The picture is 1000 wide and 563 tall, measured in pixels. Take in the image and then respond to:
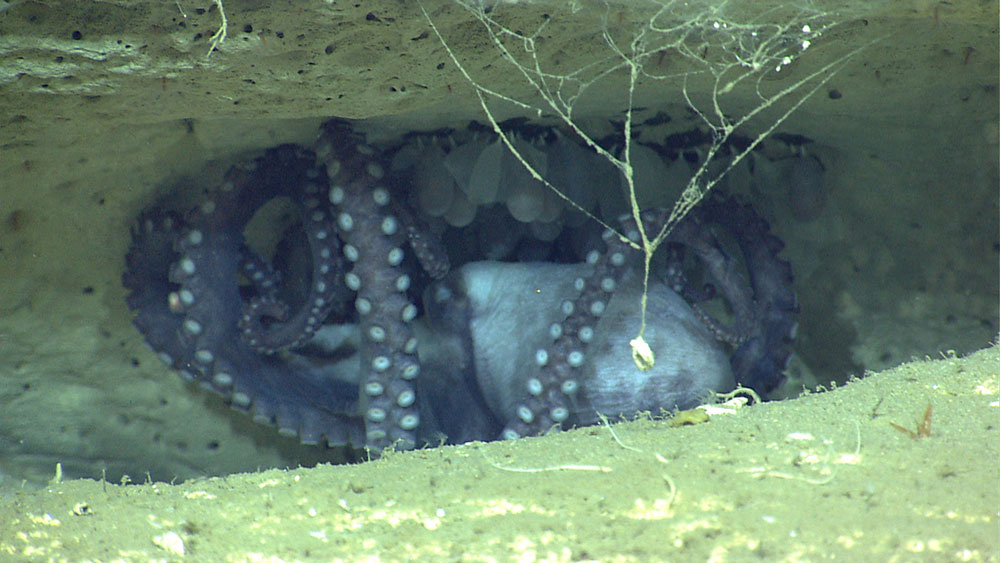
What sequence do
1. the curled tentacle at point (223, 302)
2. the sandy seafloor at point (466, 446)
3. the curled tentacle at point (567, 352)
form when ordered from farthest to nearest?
Answer: 1. the curled tentacle at point (223, 302)
2. the curled tentacle at point (567, 352)
3. the sandy seafloor at point (466, 446)

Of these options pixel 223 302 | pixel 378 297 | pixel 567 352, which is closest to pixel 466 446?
pixel 567 352

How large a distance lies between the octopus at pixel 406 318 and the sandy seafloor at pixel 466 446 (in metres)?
0.23

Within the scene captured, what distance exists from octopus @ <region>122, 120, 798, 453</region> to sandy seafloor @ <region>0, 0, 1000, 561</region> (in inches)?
8.9

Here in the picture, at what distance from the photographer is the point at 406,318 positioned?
2.66 metres

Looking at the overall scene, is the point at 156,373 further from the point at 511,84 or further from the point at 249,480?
the point at 511,84

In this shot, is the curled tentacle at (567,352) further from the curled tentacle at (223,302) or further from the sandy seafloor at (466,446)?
the curled tentacle at (223,302)

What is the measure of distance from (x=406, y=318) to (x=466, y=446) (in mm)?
888

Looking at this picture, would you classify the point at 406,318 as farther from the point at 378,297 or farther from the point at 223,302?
the point at 223,302

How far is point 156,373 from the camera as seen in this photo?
302 cm

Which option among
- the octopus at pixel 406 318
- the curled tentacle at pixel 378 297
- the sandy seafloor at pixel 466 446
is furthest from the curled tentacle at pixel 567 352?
the sandy seafloor at pixel 466 446

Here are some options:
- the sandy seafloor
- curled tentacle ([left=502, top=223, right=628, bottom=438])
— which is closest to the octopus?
curled tentacle ([left=502, top=223, right=628, bottom=438])

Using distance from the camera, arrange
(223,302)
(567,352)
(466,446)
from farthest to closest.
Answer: (223,302), (567,352), (466,446)

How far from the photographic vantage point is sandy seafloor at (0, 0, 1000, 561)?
130cm

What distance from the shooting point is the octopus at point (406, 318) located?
263 centimetres
